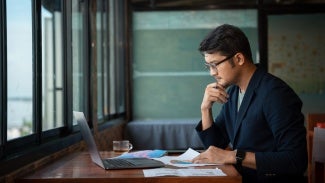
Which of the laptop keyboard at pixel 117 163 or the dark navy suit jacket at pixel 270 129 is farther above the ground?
the dark navy suit jacket at pixel 270 129

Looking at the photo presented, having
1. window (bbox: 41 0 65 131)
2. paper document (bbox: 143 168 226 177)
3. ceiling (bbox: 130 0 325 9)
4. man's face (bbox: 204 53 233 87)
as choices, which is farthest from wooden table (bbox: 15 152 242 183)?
ceiling (bbox: 130 0 325 9)

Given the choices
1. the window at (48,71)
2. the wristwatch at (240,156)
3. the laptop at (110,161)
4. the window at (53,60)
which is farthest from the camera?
the window at (53,60)

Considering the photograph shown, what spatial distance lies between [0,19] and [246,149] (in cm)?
115

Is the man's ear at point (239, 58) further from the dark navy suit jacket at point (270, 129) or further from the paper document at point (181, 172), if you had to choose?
the paper document at point (181, 172)

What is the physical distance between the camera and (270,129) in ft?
6.47

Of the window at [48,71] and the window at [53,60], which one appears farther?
the window at [53,60]

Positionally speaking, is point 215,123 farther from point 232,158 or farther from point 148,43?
point 148,43

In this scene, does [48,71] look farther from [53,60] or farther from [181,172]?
[181,172]

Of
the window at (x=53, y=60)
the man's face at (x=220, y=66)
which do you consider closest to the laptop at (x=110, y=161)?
the man's face at (x=220, y=66)

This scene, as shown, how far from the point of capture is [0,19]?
200 centimetres

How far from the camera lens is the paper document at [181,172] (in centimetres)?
178

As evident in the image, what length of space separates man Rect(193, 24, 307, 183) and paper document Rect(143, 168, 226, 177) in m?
0.11

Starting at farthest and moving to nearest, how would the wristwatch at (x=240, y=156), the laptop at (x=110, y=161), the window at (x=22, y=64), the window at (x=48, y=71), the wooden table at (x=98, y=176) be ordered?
A: the window at (x=22, y=64)
the window at (x=48, y=71)
the laptop at (x=110, y=161)
the wristwatch at (x=240, y=156)
the wooden table at (x=98, y=176)

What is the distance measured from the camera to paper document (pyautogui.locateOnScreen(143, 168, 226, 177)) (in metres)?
1.78
